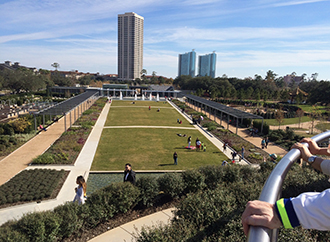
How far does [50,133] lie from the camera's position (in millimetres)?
26828

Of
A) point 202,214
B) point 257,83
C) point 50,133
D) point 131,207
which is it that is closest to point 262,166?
point 131,207

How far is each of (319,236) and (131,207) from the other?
6903mm

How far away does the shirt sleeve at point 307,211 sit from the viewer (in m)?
1.49

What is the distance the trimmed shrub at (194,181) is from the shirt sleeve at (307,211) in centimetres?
955

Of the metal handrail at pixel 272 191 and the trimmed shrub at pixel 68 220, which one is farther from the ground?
the metal handrail at pixel 272 191

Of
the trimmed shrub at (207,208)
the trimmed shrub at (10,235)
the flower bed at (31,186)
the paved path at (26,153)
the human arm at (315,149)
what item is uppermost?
the human arm at (315,149)

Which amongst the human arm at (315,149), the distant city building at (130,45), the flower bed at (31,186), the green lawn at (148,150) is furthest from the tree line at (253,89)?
the distant city building at (130,45)

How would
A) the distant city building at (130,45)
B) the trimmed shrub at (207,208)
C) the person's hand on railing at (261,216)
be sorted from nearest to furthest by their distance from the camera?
the person's hand on railing at (261,216) < the trimmed shrub at (207,208) < the distant city building at (130,45)

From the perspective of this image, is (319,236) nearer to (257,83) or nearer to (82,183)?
(82,183)

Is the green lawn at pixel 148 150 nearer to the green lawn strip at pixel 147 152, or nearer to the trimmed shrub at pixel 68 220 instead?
the green lawn strip at pixel 147 152

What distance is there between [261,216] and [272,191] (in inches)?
11.8

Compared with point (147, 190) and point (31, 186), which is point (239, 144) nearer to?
point (147, 190)

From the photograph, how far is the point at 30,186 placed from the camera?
43.1 feet

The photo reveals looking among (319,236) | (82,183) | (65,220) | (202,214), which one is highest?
(319,236)
